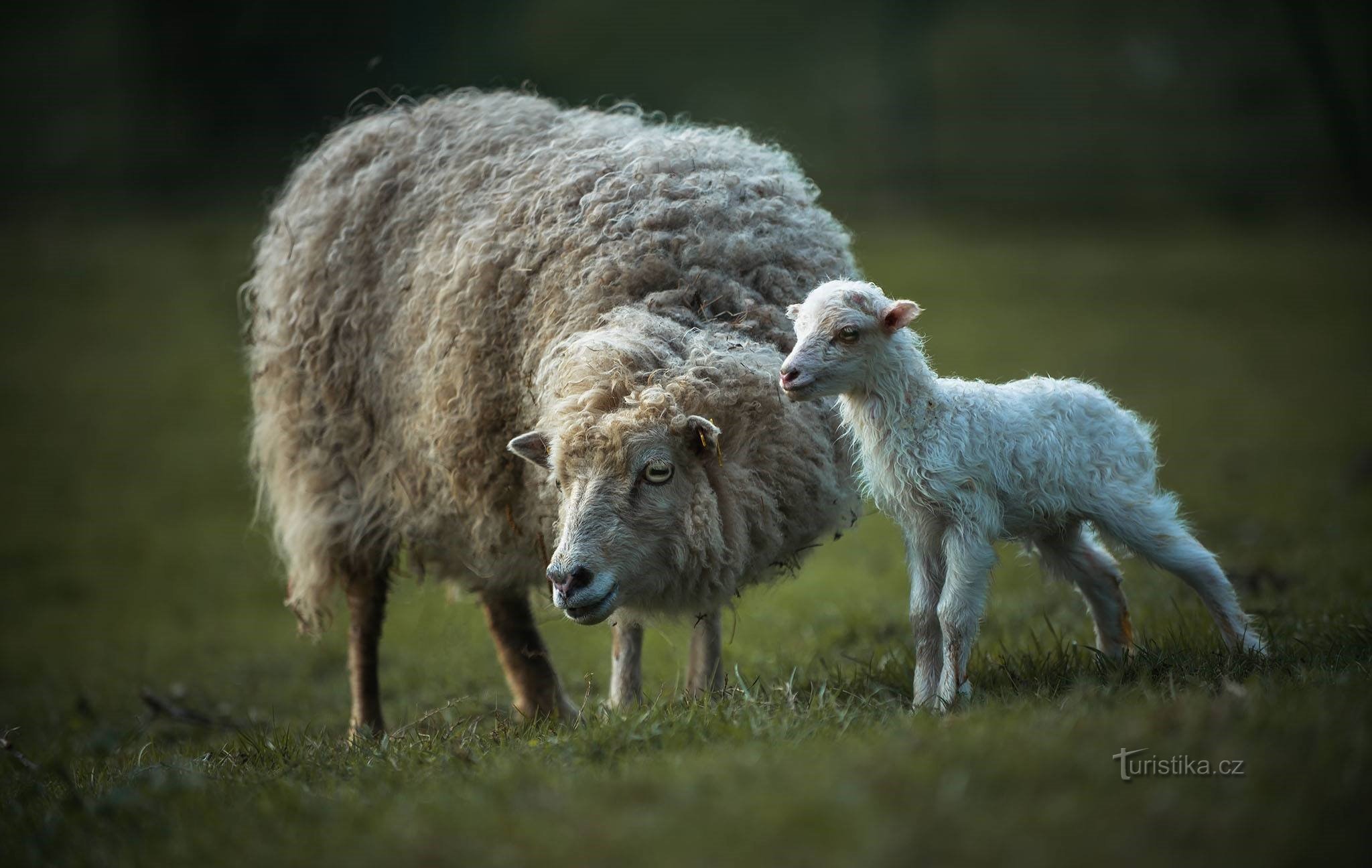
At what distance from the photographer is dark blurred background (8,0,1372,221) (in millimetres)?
28312

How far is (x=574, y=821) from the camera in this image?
2.98m

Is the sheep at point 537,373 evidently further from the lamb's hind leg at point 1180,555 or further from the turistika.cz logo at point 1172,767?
the turistika.cz logo at point 1172,767

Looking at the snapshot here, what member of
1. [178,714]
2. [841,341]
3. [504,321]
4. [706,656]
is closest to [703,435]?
[841,341]

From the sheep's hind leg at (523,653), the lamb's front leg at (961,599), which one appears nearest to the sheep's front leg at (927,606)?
the lamb's front leg at (961,599)

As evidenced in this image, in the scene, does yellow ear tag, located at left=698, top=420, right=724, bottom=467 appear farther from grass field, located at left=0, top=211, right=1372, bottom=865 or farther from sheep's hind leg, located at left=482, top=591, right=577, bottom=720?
sheep's hind leg, located at left=482, top=591, right=577, bottom=720

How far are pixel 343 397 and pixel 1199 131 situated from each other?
27498 millimetres

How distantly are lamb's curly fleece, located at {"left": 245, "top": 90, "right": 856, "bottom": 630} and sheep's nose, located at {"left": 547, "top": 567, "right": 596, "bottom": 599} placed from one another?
0.56 m

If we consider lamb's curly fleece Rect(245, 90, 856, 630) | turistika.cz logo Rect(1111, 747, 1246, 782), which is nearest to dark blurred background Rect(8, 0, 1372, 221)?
lamb's curly fleece Rect(245, 90, 856, 630)

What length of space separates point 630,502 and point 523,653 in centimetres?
219

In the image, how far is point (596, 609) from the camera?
4398 mm

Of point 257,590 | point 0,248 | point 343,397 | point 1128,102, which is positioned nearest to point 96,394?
point 0,248

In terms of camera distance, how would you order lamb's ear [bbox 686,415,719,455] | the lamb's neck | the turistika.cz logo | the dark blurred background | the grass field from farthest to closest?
the dark blurred background → lamb's ear [bbox 686,415,719,455] → the lamb's neck → the turistika.cz logo → the grass field

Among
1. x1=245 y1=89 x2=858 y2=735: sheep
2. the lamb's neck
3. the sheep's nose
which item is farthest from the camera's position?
x1=245 y1=89 x2=858 y2=735: sheep

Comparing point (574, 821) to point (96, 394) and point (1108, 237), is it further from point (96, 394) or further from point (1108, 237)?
point (1108, 237)
